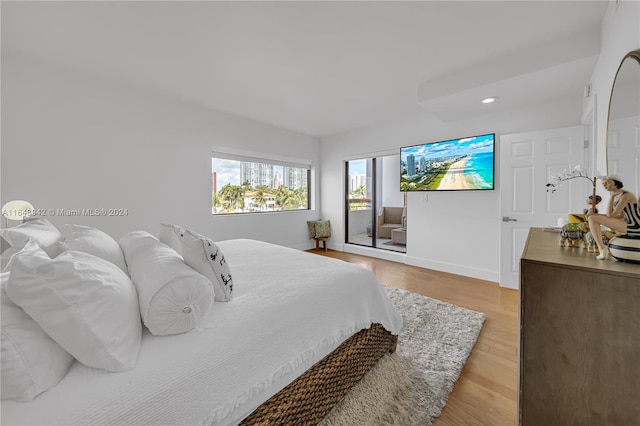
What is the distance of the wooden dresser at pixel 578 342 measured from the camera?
2.77 ft

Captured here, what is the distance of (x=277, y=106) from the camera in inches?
145

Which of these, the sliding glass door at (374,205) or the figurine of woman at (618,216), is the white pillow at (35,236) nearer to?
the figurine of woman at (618,216)

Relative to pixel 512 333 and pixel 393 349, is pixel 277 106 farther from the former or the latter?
pixel 512 333

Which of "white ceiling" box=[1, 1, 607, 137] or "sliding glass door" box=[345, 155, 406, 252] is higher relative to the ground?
"white ceiling" box=[1, 1, 607, 137]

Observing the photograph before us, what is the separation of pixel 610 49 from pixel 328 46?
6.59 ft

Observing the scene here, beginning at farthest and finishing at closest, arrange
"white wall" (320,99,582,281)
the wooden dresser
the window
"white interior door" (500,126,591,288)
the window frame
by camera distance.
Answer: the window < the window frame < "white wall" (320,99,582,281) < "white interior door" (500,126,591,288) < the wooden dresser

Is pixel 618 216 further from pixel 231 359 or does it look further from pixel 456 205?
pixel 456 205

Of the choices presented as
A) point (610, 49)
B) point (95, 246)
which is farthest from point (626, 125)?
point (95, 246)

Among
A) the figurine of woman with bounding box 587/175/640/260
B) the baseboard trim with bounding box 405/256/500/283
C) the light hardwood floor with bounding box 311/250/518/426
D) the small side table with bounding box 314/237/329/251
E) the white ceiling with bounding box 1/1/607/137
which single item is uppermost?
the white ceiling with bounding box 1/1/607/137

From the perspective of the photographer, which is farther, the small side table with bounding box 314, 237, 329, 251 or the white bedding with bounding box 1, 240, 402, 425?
the small side table with bounding box 314, 237, 329, 251

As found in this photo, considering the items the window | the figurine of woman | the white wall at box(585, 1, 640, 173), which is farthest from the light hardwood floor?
the window

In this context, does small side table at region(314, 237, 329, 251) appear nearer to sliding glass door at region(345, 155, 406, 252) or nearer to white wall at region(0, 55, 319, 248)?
sliding glass door at region(345, 155, 406, 252)

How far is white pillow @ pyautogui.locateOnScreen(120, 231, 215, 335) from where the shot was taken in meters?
0.91

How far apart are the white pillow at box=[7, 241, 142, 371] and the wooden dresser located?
1452mm
